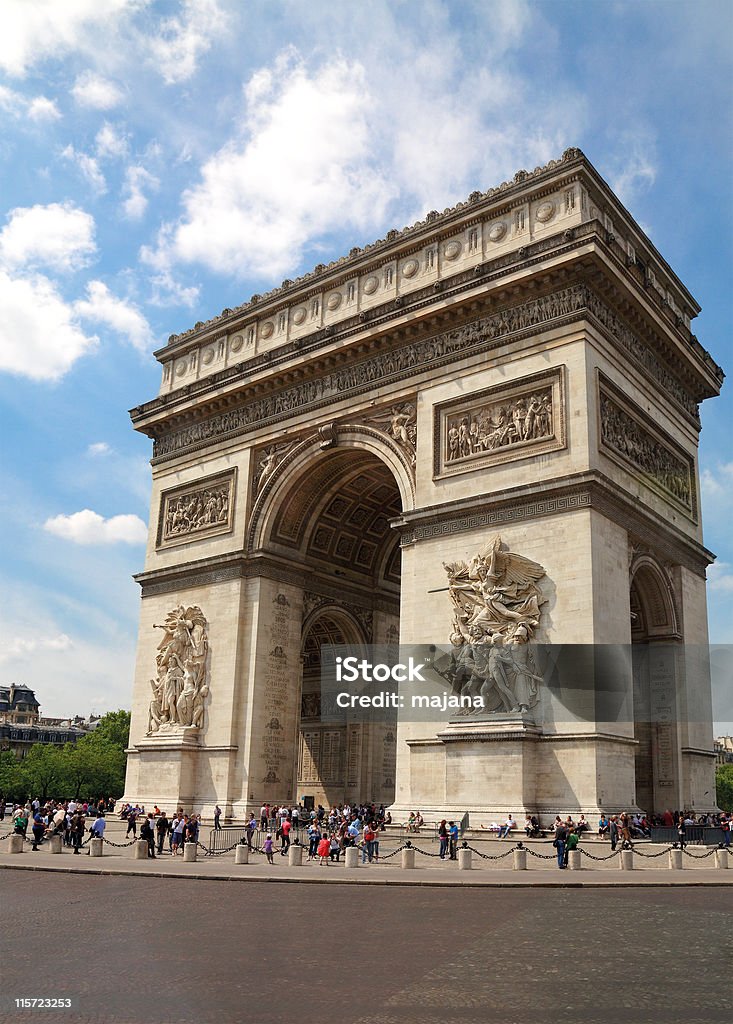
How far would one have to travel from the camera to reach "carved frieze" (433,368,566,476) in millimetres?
26547

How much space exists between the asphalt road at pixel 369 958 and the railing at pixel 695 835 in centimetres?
788

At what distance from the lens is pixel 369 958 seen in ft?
32.9

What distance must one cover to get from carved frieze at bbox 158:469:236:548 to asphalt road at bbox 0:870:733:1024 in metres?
19.8

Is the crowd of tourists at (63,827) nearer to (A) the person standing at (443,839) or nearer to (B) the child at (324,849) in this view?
(B) the child at (324,849)

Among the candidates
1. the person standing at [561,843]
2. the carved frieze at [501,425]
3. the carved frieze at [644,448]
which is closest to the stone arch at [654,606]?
the carved frieze at [644,448]

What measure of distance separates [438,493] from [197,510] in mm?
11428

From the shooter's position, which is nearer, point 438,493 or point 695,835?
point 695,835

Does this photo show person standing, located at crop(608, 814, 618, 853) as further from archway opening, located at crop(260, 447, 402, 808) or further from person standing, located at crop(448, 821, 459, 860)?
archway opening, located at crop(260, 447, 402, 808)

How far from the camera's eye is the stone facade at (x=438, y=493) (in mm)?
25156

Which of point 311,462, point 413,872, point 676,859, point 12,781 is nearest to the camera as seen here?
point 413,872

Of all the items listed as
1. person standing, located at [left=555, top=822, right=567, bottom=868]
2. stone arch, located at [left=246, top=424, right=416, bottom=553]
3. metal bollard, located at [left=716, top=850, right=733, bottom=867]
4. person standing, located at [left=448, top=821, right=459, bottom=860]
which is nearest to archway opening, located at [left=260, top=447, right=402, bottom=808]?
stone arch, located at [left=246, top=424, right=416, bottom=553]

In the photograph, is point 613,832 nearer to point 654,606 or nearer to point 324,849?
point 324,849

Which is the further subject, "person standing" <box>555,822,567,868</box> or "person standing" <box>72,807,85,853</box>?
"person standing" <box>72,807,85,853</box>

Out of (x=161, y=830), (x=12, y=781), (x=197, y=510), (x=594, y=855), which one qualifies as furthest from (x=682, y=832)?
(x=12, y=781)
